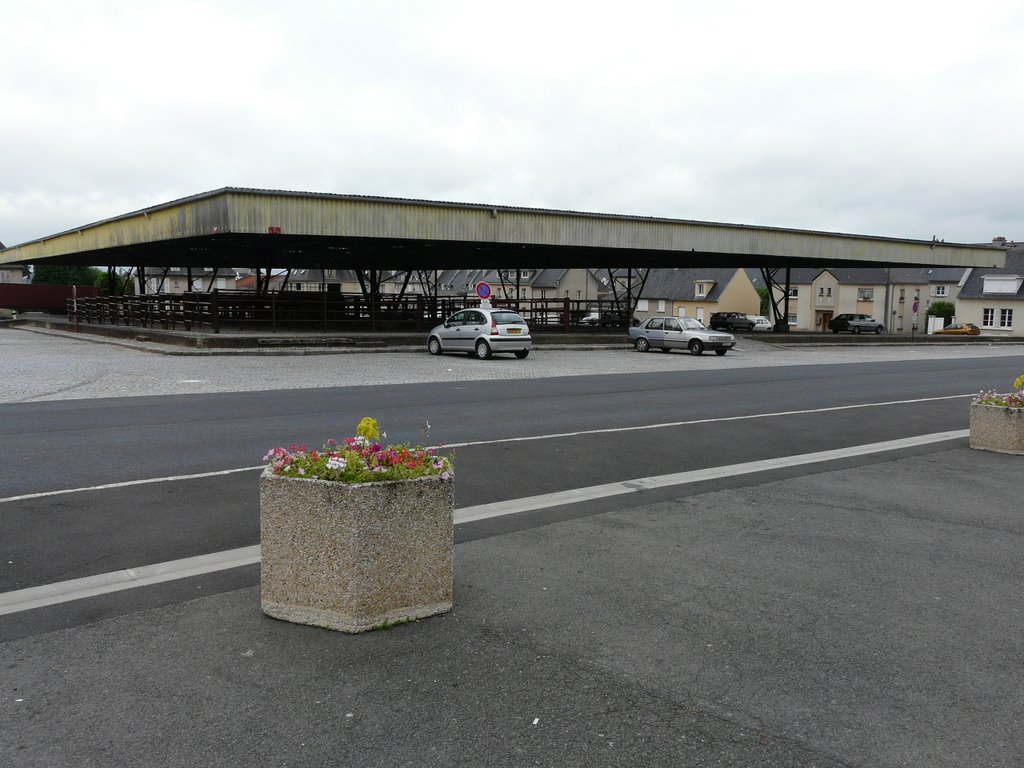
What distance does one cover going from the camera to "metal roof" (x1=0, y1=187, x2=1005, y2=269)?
87.9ft

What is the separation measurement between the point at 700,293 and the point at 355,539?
3607 inches

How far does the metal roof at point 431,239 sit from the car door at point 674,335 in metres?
3.06

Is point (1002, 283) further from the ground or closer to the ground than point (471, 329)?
further from the ground

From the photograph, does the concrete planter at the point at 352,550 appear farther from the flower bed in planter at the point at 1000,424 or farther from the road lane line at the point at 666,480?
the flower bed in planter at the point at 1000,424

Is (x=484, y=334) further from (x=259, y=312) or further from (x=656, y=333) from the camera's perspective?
(x=259, y=312)

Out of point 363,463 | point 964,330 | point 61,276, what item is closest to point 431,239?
point 363,463

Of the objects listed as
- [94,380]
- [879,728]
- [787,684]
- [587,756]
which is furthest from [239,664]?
[94,380]

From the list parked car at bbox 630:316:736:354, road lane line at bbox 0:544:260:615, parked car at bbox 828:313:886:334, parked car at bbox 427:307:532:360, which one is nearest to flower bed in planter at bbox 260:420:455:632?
road lane line at bbox 0:544:260:615

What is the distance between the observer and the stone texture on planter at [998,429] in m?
10.4

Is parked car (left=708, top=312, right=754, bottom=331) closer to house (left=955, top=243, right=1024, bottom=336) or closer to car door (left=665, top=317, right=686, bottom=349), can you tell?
house (left=955, top=243, right=1024, bottom=336)

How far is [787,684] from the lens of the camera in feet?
13.2

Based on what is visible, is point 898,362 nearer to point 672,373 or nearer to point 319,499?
point 672,373

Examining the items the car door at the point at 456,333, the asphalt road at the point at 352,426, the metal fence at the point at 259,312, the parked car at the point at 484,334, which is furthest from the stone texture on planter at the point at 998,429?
the metal fence at the point at 259,312

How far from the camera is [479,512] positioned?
7.21 metres
